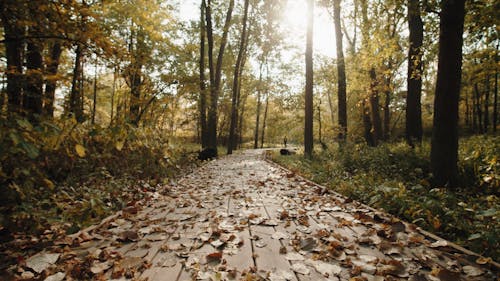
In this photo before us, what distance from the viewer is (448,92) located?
4449 mm

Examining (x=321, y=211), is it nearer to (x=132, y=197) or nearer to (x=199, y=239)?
(x=199, y=239)

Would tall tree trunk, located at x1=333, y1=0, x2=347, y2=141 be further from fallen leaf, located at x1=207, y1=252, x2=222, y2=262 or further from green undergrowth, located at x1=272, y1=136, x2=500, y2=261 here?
fallen leaf, located at x1=207, y1=252, x2=222, y2=262

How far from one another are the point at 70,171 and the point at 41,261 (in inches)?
99.1

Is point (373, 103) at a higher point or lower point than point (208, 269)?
higher

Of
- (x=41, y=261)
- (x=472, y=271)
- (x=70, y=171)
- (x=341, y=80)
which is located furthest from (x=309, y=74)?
(x=41, y=261)

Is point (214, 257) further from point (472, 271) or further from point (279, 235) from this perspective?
point (472, 271)

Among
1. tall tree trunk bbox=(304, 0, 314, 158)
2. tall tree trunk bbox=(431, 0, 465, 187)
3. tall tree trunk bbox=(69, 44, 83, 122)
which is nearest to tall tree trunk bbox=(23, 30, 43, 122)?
tall tree trunk bbox=(69, 44, 83, 122)

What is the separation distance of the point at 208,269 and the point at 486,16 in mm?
7026

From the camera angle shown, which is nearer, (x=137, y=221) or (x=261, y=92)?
(x=137, y=221)

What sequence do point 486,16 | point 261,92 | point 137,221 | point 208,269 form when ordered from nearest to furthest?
point 208,269 → point 137,221 → point 486,16 → point 261,92

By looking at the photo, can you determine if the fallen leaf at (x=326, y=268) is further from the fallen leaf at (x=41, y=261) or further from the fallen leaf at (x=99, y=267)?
the fallen leaf at (x=41, y=261)

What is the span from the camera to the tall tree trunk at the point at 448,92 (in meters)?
4.32

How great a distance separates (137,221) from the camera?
3047 mm

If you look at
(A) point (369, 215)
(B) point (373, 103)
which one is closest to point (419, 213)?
(A) point (369, 215)
